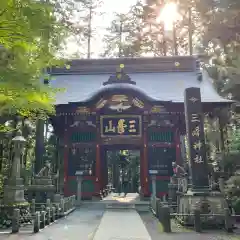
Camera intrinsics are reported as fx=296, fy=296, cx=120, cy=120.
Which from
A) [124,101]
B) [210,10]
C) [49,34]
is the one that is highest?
[210,10]

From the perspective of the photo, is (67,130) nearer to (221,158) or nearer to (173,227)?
(221,158)

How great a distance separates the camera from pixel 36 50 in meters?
6.90

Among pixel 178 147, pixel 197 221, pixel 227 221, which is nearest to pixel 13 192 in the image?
pixel 197 221

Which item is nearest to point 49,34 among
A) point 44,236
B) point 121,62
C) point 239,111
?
point 44,236

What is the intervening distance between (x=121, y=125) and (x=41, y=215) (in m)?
8.86

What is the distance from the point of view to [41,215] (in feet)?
32.0

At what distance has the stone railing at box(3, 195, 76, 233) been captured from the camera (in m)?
9.16

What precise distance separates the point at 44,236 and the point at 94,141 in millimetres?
9661

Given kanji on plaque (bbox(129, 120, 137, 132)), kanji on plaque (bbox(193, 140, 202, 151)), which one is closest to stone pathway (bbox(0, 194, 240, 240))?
kanji on plaque (bbox(193, 140, 202, 151))

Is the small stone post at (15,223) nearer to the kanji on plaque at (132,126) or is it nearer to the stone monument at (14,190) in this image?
the stone monument at (14,190)

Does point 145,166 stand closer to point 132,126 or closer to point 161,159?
point 161,159

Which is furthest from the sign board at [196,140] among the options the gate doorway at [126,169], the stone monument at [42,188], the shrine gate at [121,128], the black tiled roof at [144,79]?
the gate doorway at [126,169]

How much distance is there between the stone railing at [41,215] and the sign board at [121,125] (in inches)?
185

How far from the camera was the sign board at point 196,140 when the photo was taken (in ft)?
33.8
